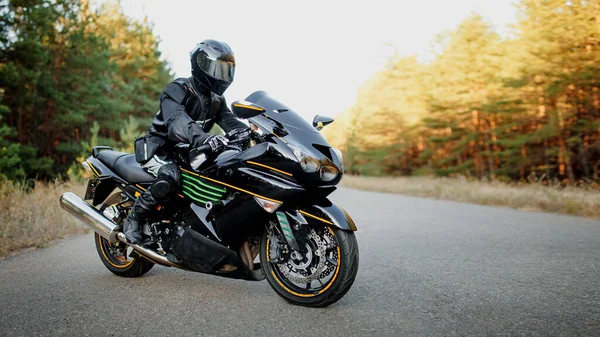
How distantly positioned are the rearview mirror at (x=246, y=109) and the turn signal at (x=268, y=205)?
2.08 ft

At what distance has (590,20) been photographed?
18297mm

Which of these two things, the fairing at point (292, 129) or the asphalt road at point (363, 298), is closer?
the asphalt road at point (363, 298)

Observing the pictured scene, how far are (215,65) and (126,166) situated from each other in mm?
1452

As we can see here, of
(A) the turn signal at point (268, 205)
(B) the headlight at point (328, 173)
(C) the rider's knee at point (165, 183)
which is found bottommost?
(A) the turn signal at point (268, 205)

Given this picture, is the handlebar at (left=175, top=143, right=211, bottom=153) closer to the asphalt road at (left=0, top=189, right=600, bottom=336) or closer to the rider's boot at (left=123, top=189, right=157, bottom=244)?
the rider's boot at (left=123, top=189, right=157, bottom=244)

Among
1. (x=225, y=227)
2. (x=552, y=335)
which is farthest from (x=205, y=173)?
(x=552, y=335)

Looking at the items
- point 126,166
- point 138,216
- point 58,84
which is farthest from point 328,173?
point 58,84

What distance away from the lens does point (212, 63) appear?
388 cm

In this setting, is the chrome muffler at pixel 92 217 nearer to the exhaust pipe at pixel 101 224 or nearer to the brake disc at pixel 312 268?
the exhaust pipe at pixel 101 224

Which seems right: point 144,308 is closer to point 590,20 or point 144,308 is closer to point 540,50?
point 590,20

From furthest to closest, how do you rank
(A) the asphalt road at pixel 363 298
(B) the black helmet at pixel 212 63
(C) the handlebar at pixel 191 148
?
(B) the black helmet at pixel 212 63, (C) the handlebar at pixel 191 148, (A) the asphalt road at pixel 363 298

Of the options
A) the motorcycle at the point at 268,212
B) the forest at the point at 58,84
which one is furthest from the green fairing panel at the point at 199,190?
the forest at the point at 58,84

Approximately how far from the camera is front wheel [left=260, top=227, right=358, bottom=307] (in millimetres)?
3260

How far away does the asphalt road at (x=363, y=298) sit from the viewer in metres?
2.98
